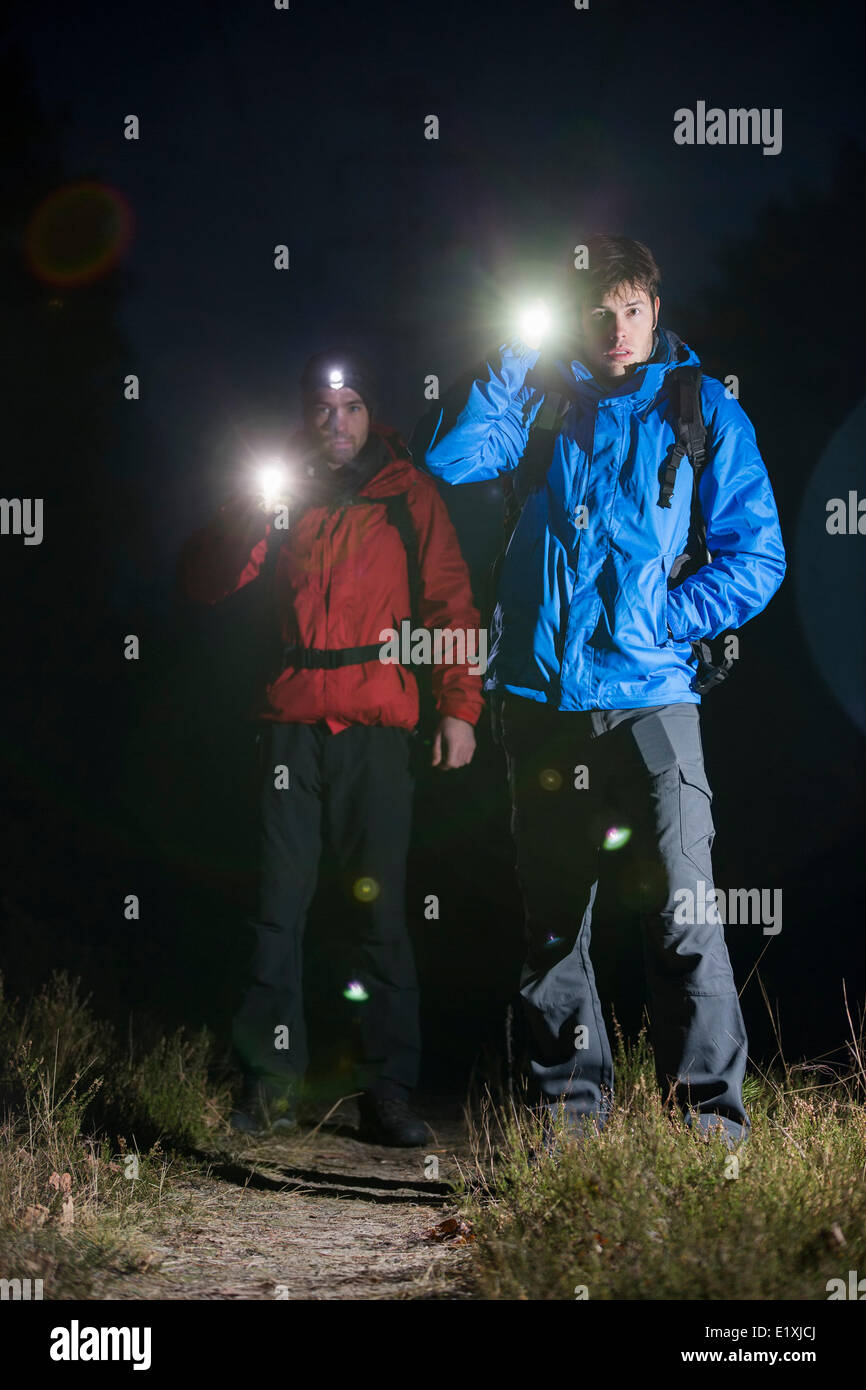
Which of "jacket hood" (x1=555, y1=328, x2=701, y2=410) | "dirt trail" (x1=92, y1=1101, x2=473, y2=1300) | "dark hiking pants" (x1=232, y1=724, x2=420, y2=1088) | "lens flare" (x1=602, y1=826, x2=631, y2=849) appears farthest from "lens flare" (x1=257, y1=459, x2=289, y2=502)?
"dirt trail" (x1=92, y1=1101, x2=473, y2=1300)

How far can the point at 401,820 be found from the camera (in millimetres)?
4910

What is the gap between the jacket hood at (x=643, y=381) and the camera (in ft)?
12.8

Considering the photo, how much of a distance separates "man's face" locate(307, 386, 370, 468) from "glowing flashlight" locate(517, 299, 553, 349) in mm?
1067

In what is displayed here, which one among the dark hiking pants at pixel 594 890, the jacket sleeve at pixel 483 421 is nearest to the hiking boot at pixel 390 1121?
the dark hiking pants at pixel 594 890

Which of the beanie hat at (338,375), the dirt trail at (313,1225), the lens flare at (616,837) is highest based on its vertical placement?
Result: the beanie hat at (338,375)

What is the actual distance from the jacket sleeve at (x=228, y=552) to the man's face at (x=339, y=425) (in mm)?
397

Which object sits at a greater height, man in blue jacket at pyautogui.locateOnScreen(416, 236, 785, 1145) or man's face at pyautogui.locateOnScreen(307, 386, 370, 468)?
man's face at pyautogui.locateOnScreen(307, 386, 370, 468)

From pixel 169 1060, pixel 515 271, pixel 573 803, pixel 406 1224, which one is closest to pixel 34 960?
pixel 169 1060

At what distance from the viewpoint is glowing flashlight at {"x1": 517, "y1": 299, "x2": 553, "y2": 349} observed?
162 inches

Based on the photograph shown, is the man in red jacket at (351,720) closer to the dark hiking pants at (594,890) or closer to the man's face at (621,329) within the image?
the dark hiking pants at (594,890)

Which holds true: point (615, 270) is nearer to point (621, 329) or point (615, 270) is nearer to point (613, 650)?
point (621, 329)

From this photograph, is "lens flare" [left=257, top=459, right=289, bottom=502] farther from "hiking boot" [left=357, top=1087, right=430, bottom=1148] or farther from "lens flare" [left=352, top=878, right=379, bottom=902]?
"hiking boot" [left=357, top=1087, right=430, bottom=1148]

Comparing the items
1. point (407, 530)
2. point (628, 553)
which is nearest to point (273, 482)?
point (407, 530)
